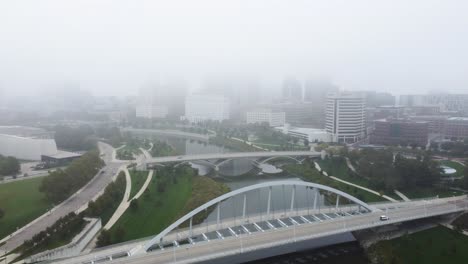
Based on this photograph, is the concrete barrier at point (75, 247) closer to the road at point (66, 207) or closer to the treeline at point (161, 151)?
the road at point (66, 207)

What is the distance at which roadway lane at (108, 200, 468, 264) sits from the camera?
12.7 m

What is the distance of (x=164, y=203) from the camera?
20.8 m

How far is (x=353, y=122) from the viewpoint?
44562 mm

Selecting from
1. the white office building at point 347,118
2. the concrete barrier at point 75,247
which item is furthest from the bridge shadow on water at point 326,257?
the white office building at point 347,118

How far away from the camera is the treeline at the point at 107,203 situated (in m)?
17.9

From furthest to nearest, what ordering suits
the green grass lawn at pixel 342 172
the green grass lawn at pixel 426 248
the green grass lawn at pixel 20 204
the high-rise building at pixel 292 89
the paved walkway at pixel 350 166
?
1. the high-rise building at pixel 292 89
2. the paved walkway at pixel 350 166
3. the green grass lawn at pixel 342 172
4. the green grass lawn at pixel 20 204
5. the green grass lawn at pixel 426 248

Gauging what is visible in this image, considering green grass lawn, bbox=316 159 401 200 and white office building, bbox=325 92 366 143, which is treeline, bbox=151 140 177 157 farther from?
white office building, bbox=325 92 366 143

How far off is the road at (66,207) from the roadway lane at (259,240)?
5229 millimetres

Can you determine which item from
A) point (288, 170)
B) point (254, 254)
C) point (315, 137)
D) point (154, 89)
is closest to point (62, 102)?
point (154, 89)

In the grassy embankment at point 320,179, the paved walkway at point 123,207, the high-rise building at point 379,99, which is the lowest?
the grassy embankment at point 320,179

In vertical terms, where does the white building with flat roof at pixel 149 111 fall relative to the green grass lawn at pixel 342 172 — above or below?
above

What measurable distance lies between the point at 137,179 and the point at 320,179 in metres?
11.9

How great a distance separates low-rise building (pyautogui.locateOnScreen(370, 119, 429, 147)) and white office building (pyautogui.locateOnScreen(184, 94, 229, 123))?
113 feet

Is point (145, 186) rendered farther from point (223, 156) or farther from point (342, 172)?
point (342, 172)
